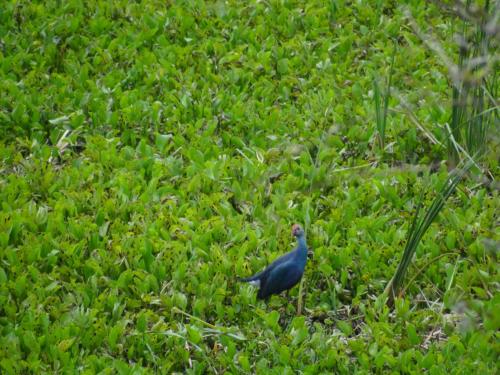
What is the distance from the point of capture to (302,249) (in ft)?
Answer: 15.6

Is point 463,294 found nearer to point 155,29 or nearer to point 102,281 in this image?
point 102,281

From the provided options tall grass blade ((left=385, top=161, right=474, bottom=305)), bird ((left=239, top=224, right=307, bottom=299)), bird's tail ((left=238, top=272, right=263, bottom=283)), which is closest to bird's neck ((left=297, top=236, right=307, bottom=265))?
bird ((left=239, top=224, right=307, bottom=299))

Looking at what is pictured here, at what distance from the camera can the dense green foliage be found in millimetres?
4508

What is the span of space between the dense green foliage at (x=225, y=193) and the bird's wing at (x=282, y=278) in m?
0.12

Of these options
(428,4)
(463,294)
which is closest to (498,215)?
(463,294)

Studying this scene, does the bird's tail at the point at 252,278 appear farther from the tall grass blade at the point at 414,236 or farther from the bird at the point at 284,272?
the tall grass blade at the point at 414,236

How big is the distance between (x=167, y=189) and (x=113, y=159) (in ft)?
1.59

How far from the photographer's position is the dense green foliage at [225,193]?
4.51 m

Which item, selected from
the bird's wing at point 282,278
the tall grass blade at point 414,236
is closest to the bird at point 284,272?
the bird's wing at point 282,278

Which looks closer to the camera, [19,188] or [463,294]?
[463,294]

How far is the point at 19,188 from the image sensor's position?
559cm

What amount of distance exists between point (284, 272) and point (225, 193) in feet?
3.74

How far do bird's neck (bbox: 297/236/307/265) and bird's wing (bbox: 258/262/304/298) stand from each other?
0.25ft

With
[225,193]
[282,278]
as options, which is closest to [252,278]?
[282,278]
